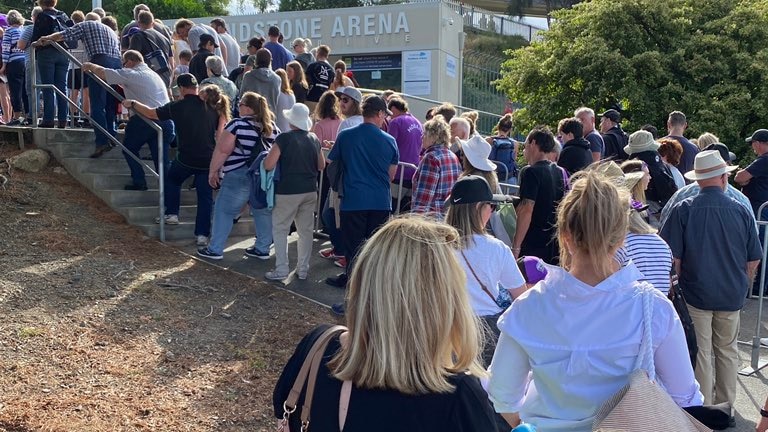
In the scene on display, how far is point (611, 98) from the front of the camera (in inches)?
661

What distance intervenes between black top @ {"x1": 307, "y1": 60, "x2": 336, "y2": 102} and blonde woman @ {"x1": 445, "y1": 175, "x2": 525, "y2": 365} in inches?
317

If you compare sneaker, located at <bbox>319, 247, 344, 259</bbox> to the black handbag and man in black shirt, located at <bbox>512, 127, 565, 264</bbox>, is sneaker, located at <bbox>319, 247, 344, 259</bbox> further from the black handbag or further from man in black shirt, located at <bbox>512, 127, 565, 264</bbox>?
the black handbag

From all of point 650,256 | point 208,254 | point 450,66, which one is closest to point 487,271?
point 650,256

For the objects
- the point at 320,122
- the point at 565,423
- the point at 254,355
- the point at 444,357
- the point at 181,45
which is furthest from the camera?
the point at 181,45

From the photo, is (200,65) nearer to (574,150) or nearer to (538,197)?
(574,150)

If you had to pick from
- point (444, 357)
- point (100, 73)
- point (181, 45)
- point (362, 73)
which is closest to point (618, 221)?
point (444, 357)

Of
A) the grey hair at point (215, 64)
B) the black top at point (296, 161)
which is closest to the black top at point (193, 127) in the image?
the grey hair at point (215, 64)

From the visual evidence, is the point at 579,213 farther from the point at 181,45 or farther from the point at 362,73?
the point at 362,73

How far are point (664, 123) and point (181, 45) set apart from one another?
378 inches

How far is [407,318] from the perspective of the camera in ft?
7.59

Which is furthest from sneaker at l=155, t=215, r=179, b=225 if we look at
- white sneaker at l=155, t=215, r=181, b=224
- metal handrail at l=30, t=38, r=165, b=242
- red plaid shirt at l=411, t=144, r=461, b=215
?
red plaid shirt at l=411, t=144, r=461, b=215

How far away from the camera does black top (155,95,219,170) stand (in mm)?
8812

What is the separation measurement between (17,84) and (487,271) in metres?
10.4

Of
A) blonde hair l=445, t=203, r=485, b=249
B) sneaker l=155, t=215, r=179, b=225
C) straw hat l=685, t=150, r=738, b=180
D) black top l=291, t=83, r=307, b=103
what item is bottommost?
sneaker l=155, t=215, r=179, b=225
